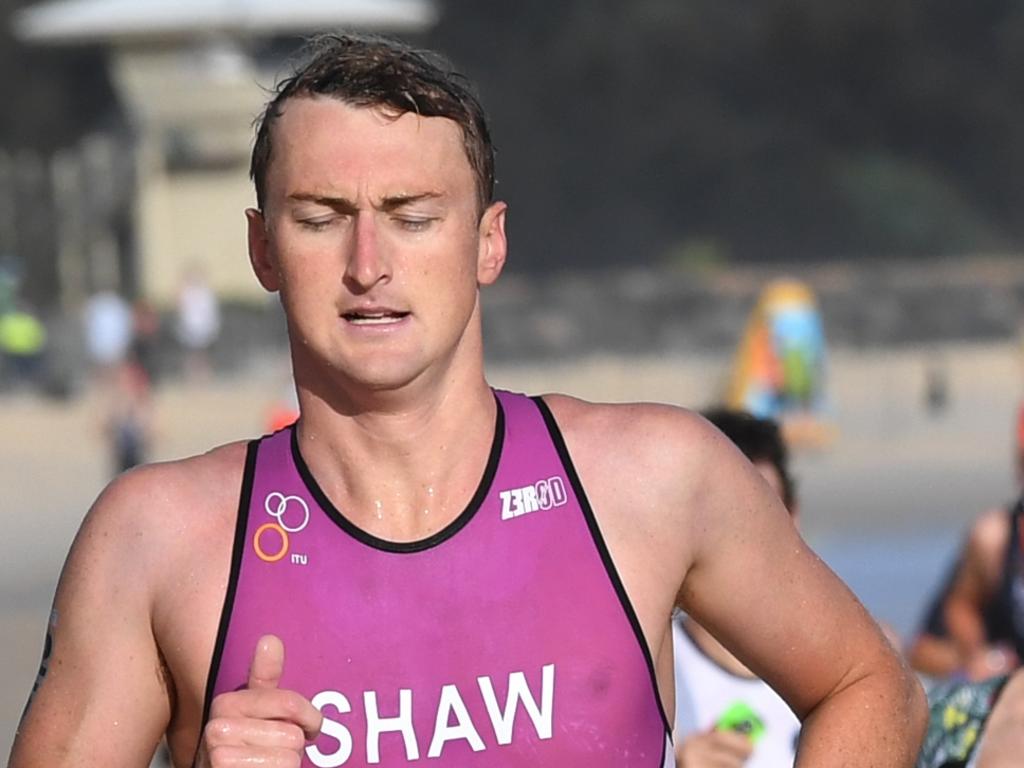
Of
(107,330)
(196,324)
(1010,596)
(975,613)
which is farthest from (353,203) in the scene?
(196,324)

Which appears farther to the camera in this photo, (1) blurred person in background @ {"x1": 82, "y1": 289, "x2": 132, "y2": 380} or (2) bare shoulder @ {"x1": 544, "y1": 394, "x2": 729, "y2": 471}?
(1) blurred person in background @ {"x1": 82, "y1": 289, "x2": 132, "y2": 380}

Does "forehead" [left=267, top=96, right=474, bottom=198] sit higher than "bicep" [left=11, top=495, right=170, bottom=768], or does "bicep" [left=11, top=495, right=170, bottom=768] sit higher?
"forehead" [left=267, top=96, right=474, bottom=198]

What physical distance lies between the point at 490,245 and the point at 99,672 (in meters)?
0.72

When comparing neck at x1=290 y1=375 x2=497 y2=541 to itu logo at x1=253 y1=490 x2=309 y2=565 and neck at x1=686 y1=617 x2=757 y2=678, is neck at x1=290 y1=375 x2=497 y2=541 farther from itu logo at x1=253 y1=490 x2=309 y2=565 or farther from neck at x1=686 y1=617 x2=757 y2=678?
neck at x1=686 y1=617 x2=757 y2=678

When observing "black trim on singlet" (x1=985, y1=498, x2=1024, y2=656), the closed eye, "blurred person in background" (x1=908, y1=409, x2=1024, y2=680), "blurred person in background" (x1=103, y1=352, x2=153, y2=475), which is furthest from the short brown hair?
"blurred person in background" (x1=103, y1=352, x2=153, y2=475)

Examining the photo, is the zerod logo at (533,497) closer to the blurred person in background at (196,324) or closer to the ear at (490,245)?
the ear at (490,245)

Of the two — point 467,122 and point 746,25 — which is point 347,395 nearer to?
point 467,122

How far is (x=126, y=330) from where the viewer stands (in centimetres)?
2392

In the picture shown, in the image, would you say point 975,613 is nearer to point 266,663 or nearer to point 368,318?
point 368,318

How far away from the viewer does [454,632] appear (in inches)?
108

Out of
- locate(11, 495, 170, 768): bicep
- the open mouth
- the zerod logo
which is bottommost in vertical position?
locate(11, 495, 170, 768): bicep

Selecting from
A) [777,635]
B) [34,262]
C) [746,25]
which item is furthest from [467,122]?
[746,25]

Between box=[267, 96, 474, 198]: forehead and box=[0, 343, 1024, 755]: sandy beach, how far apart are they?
8.53 metres

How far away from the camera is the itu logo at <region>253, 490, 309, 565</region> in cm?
279
